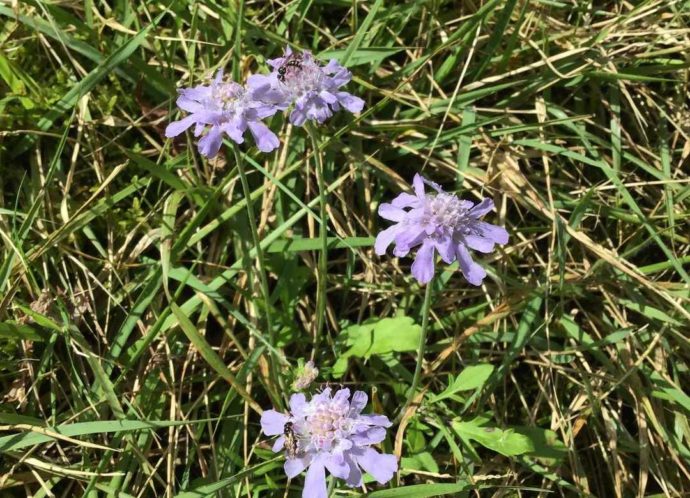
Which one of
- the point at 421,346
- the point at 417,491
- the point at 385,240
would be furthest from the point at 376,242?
the point at 417,491

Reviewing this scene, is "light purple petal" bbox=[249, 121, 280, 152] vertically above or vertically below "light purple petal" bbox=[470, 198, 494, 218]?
above

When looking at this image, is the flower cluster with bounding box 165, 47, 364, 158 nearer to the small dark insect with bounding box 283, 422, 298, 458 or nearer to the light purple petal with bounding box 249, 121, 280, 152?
the light purple petal with bounding box 249, 121, 280, 152

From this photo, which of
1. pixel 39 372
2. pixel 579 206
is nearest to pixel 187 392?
pixel 39 372

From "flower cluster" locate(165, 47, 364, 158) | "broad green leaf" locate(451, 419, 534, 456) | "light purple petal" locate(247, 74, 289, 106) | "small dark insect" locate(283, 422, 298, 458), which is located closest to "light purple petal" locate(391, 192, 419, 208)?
"flower cluster" locate(165, 47, 364, 158)

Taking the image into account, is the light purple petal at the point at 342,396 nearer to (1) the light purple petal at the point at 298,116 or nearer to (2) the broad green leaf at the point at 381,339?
(2) the broad green leaf at the point at 381,339

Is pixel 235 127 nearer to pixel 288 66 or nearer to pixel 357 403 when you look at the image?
pixel 288 66

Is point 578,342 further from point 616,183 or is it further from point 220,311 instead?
point 220,311

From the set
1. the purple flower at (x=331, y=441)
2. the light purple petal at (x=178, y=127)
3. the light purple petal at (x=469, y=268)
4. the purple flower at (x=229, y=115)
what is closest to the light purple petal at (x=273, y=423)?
the purple flower at (x=331, y=441)
